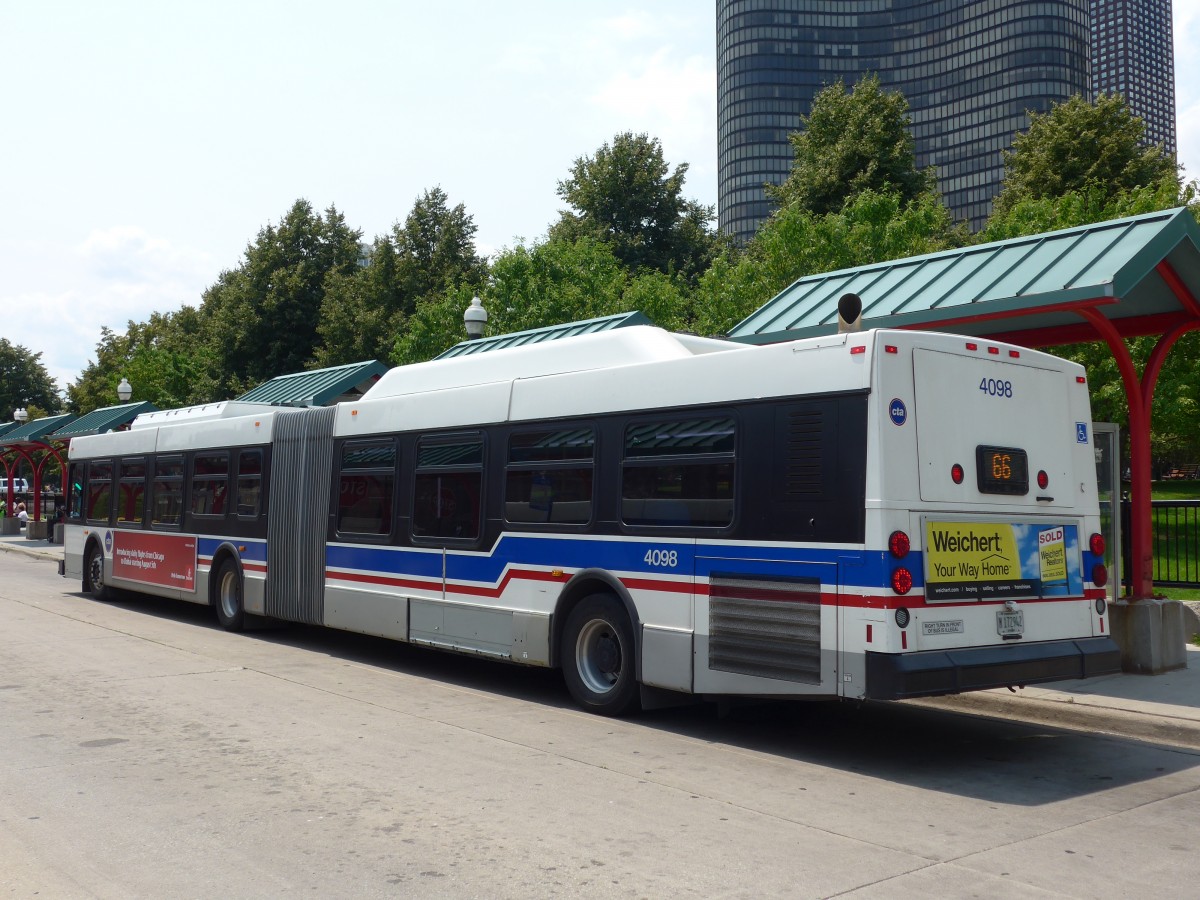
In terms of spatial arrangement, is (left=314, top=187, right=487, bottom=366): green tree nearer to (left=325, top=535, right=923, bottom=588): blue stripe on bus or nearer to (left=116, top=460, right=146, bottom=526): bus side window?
(left=116, top=460, right=146, bottom=526): bus side window

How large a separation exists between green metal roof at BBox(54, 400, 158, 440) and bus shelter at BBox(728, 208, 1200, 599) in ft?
84.3

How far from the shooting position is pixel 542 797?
22.1ft

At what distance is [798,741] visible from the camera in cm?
877

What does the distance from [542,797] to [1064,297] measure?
6293 millimetres

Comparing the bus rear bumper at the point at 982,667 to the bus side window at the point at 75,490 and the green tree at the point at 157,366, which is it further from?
the green tree at the point at 157,366

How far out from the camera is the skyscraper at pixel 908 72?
5408 inches

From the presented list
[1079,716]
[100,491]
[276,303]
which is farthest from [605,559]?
[276,303]

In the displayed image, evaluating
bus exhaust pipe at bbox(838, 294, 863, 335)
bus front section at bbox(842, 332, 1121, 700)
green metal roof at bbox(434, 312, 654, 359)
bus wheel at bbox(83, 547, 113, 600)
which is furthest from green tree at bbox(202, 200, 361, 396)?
bus front section at bbox(842, 332, 1121, 700)

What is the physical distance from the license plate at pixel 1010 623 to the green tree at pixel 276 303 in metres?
48.5

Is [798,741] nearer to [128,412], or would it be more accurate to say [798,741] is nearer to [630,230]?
[128,412]

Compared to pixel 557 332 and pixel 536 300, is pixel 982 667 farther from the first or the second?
pixel 536 300

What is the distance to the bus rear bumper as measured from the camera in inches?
286

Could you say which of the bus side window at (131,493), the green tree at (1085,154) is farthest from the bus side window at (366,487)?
the green tree at (1085,154)

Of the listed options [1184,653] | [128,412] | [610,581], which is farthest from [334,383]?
[1184,653]
